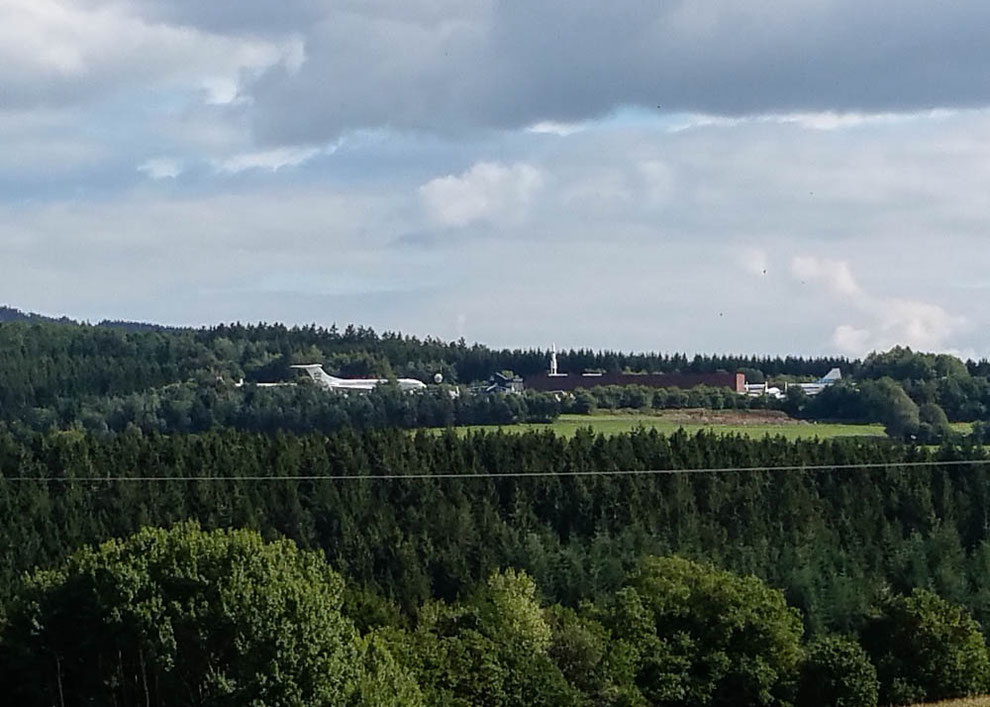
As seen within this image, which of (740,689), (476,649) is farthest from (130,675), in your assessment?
(740,689)

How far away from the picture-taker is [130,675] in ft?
228

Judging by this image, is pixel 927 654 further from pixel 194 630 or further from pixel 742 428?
pixel 742 428

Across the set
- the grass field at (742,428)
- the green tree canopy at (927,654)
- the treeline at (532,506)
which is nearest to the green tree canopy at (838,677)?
the green tree canopy at (927,654)

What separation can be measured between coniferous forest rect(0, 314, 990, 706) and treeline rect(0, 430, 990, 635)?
275 millimetres

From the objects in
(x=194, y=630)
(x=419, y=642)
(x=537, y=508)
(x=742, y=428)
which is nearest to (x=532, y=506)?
(x=537, y=508)

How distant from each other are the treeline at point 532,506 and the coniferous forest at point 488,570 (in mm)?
275

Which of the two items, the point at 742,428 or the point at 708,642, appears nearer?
the point at 708,642

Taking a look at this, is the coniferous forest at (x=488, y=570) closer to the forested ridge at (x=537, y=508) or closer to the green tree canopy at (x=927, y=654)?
the green tree canopy at (x=927, y=654)

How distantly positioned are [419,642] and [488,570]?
41.5 meters

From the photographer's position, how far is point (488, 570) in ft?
405

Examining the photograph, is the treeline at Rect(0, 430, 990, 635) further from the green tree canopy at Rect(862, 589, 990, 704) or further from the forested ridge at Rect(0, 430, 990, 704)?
the green tree canopy at Rect(862, 589, 990, 704)

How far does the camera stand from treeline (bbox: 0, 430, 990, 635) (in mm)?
122250

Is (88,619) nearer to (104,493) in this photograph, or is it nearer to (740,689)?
(740,689)

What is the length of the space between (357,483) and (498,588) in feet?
155
